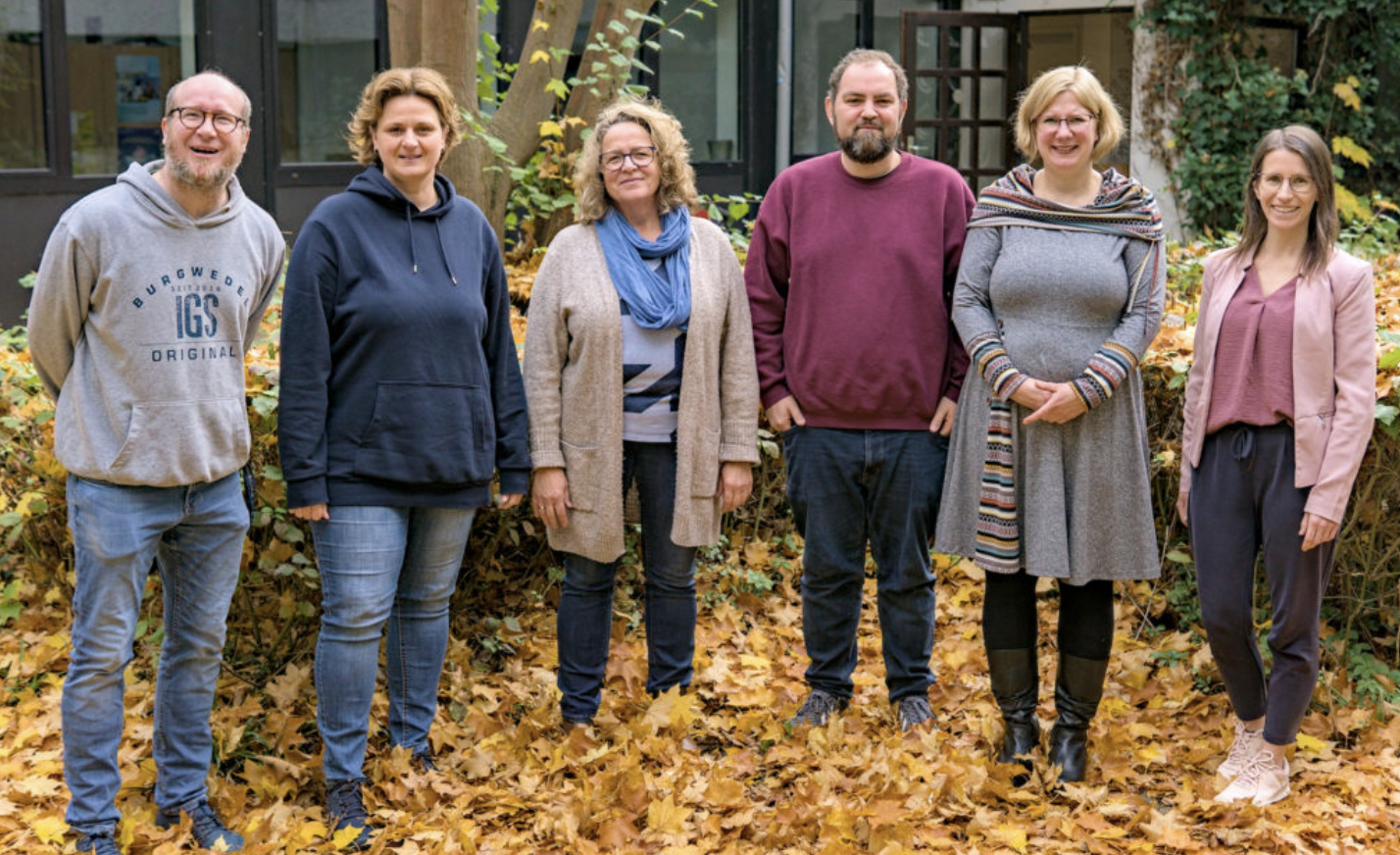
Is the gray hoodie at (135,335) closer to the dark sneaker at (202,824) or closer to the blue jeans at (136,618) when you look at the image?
the blue jeans at (136,618)

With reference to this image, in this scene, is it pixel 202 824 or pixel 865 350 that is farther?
pixel 865 350

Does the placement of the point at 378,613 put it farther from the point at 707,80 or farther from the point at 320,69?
the point at 707,80

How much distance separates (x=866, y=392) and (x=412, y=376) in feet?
4.42

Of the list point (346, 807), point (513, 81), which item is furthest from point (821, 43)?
point (346, 807)

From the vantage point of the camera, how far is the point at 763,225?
14.9ft

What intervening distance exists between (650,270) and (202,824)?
1.99 meters

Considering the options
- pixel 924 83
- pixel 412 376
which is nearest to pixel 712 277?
pixel 412 376

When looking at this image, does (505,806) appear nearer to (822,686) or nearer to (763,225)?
(822,686)

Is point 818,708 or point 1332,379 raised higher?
point 1332,379

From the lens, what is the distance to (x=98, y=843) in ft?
12.1

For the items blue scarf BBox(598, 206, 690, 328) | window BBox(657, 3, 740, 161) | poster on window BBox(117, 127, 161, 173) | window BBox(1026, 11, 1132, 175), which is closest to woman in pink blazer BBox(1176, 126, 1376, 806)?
blue scarf BBox(598, 206, 690, 328)

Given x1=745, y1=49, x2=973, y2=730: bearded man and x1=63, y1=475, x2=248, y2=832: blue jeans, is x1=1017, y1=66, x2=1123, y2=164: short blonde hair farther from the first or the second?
x1=63, y1=475, x2=248, y2=832: blue jeans

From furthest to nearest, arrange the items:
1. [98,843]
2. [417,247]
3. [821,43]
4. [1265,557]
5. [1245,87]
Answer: [821,43], [1245,87], [1265,557], [417,247], [98,843]

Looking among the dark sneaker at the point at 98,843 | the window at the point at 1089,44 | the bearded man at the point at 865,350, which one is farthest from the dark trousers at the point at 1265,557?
the window at the point at 1089,44
